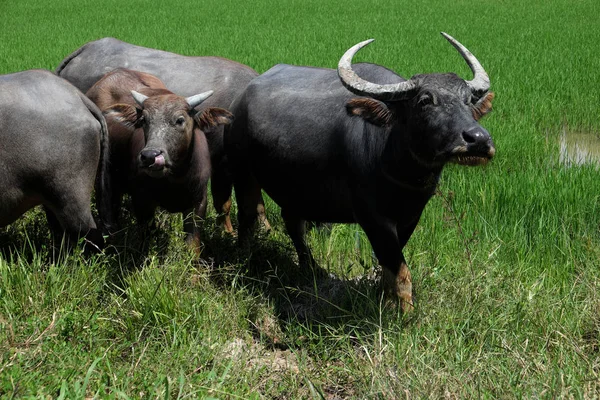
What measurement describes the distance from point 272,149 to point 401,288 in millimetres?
1224

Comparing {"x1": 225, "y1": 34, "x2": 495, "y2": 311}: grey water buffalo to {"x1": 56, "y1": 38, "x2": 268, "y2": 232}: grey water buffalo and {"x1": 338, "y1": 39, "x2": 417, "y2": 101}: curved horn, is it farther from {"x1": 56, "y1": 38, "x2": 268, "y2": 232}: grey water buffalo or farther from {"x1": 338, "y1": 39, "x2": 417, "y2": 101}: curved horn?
{"x1": 56, "y1": 38, "x2": 268, "y2": 232}: grey water buffalo

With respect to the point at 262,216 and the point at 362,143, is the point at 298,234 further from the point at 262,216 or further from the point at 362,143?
the point at 362,143

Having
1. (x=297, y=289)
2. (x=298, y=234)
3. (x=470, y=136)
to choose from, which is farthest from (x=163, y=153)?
(x=470, y=136)

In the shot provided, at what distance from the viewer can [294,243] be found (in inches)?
195

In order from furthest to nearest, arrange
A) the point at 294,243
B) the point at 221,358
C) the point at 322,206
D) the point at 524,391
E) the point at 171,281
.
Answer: the point at 294,243 < the point at 322,206 < the point at 171,281 < the point at 221,358 < the point at 524,391

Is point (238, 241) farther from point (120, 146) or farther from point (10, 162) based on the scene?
point (10, 162)

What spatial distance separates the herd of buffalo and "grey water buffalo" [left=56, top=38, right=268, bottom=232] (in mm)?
367

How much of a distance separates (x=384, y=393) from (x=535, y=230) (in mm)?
2435

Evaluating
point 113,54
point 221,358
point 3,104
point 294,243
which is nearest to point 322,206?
point 294,243

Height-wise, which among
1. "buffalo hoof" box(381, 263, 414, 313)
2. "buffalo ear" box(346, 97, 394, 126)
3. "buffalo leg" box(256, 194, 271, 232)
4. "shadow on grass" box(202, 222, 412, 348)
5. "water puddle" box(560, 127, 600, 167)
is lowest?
"water puddle" box(560, 127, 600, 167)

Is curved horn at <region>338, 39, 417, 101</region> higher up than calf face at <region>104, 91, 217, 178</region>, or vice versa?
curved horn at <region>338, 39, 417, 101</region>

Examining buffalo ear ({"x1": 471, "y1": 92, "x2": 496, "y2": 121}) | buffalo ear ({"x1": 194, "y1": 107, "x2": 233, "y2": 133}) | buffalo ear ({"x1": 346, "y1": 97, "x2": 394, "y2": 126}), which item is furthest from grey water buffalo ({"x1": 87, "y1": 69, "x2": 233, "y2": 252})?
buffalo ear ({"x1": 471, "y1": 92, "x2": 496, "y2": 121})

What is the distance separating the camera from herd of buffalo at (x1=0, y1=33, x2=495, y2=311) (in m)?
3.78

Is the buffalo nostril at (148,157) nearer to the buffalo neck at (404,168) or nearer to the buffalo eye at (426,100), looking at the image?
the buffalo neck at (404,168)
